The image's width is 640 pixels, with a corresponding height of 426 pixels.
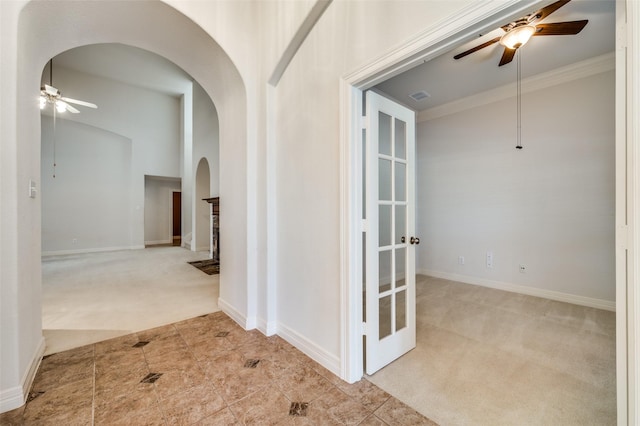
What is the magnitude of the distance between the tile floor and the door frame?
28 centimetres

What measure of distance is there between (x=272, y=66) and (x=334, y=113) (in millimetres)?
965

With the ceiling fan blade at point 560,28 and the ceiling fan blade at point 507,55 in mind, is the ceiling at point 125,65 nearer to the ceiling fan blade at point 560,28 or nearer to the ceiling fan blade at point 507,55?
the ceiling fan blade at point 507,55

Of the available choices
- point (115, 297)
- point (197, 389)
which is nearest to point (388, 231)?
point (197, 389)

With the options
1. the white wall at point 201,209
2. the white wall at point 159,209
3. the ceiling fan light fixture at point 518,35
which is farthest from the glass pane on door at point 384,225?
the white wall at point 159,209

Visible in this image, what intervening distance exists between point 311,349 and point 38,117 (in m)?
2.73

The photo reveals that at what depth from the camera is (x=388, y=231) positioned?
6.54ft

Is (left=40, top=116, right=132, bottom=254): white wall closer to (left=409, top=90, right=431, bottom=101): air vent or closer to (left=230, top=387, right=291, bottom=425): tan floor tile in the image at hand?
(left=409, top=90, right=431, bottom=101): air vent

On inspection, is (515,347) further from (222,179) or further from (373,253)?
(222,179)

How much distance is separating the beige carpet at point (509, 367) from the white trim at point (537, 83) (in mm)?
2818

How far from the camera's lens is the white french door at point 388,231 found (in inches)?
71.4
